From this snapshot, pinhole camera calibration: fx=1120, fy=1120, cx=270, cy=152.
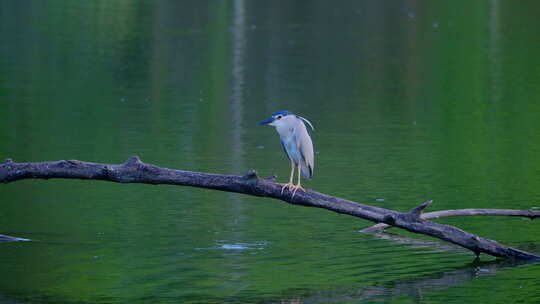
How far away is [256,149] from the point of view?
49.0 ft

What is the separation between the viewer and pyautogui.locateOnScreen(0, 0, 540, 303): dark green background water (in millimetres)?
9164

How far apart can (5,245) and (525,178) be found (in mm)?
6625

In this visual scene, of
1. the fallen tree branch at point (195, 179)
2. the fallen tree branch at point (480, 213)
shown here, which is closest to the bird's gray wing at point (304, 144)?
the fallen tree branch at point (195, 179)

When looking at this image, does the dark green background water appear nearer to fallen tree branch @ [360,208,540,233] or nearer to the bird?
fallen tree branch @ [360,208,540,233]

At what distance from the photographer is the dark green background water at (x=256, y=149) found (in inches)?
361

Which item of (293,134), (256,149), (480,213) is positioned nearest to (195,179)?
(293,134)

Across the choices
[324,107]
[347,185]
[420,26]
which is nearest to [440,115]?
[324,107]

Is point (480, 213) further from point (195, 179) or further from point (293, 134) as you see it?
point (195, 179)

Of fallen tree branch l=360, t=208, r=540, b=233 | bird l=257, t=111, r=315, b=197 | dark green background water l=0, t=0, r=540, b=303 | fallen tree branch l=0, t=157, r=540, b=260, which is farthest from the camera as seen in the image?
fallen tree branch l=360, t=208, r=540, b=233

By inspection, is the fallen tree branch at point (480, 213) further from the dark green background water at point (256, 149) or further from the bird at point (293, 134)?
the bird at point (293, 134)

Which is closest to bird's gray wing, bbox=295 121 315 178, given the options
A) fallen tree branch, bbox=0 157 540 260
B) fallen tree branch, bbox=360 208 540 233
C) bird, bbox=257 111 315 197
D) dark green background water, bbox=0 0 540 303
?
bird, bbox=257 111 315 197

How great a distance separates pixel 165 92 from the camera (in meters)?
20.0

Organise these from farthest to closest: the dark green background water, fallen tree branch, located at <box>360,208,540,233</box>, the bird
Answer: fallen tree branch, located at <box>360,208,540,233</box>
the bird
the dark green background water

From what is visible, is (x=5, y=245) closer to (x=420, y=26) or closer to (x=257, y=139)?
(x=257, y=139)
